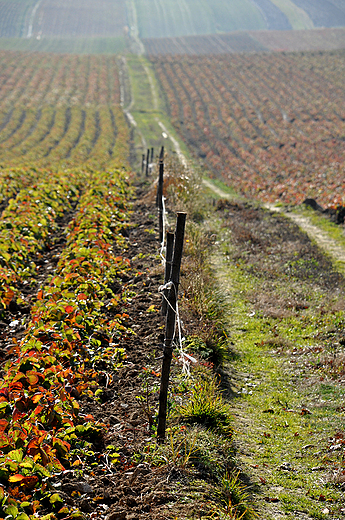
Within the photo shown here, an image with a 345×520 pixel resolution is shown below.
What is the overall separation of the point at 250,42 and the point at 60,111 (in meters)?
50.4

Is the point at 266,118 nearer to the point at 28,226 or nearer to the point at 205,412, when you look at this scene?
the point at 28,226

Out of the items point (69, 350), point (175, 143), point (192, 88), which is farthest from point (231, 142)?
point (69, 350)

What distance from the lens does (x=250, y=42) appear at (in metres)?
77.4

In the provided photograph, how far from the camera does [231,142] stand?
109 feet

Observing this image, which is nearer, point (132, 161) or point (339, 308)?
point (339, 308)

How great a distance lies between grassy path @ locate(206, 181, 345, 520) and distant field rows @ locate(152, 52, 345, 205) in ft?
25.6

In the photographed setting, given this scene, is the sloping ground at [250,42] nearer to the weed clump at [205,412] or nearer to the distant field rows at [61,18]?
the distant field rows at [61,18]

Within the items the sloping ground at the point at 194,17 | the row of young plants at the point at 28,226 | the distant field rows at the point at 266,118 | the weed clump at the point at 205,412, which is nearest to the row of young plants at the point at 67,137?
the distant field rows at the point at 266,118

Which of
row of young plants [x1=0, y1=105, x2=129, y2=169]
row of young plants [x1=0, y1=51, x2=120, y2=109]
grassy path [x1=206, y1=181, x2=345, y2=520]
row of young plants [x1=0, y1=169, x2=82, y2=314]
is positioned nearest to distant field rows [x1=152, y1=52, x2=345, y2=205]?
row of young plants [x1=0, y1=105, x2=129, y2=169]

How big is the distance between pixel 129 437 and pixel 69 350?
4.87ft

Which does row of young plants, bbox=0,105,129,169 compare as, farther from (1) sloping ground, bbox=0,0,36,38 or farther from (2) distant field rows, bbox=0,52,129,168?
(1) sloping ground, bbox=0,0,36,38

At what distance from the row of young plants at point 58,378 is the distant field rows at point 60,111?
51.4 ft

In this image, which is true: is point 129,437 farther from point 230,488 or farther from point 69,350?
point 69,350

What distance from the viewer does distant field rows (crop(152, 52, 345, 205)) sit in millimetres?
24016
